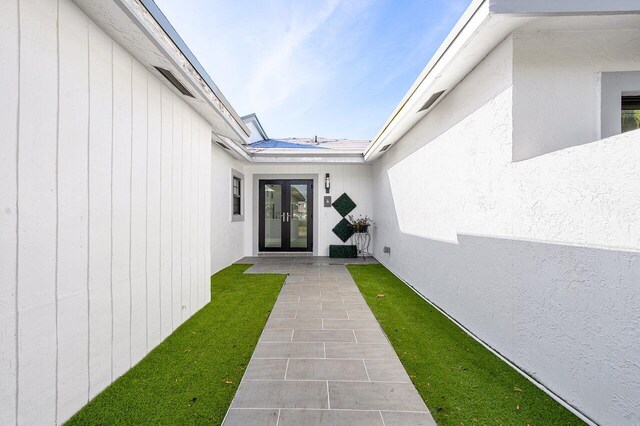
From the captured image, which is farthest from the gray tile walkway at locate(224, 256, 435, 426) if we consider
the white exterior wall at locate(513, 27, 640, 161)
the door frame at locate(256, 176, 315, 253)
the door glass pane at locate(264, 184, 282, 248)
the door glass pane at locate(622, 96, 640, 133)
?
the door glass pane at locate(264, 184, 282, 248)

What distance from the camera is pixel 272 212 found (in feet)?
26.3

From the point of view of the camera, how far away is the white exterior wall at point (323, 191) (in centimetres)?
764

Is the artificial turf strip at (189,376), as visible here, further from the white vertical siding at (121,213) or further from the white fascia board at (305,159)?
the white fascia board at (305,159)

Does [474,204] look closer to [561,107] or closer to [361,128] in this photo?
[561,107]

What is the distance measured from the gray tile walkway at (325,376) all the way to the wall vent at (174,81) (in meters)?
2.57

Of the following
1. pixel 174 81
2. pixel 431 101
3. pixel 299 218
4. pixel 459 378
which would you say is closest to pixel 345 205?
pixel 299 218

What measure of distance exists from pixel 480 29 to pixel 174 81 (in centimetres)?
262

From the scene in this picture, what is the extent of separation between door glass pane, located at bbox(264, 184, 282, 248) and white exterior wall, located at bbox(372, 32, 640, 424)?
519 centimetres

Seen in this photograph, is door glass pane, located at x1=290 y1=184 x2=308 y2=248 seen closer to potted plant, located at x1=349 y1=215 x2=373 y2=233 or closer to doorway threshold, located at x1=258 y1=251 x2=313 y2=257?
doorway threshold, located at x1=258 y1=251 x2=313 y2=257

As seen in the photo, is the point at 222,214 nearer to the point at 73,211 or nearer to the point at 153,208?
the point at 153,208

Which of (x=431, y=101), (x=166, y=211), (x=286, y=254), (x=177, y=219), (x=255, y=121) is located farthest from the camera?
(x=255, y=121)

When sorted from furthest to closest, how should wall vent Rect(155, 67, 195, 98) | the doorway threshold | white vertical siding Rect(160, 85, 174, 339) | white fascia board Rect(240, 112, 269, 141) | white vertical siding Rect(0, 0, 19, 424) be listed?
white fascia board Rect(240, 112, 269, 141), the doorway threshold, white vertical siding Rect(160, 85, 174, 339), wall vent Rect(155, 67, 195, 98), white vertical siding Rect(0, 0, 19, 424)

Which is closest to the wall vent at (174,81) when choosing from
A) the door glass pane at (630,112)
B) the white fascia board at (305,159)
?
the white fascia board at (305,159)

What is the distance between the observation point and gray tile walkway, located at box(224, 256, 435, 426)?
1.59 m
